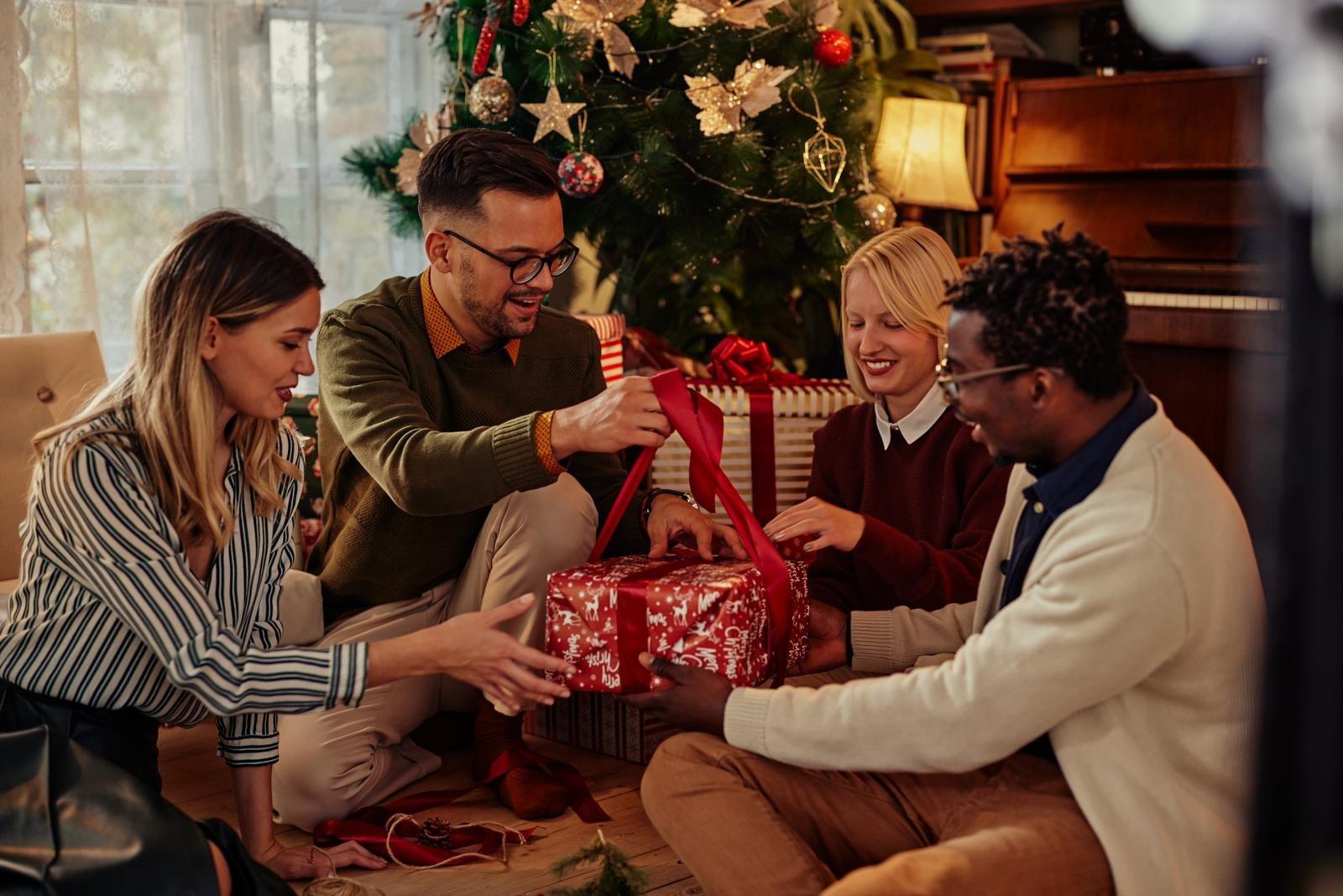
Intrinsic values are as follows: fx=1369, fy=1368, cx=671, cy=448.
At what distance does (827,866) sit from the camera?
1687 mm

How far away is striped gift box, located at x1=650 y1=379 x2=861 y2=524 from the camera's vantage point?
2898mm

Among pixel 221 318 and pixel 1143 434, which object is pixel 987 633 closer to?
pixel 1143 434

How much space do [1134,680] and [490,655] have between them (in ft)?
2.60

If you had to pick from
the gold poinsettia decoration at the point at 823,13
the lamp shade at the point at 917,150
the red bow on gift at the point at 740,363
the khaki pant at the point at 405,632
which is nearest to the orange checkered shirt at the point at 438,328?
the khaki pant at the point at 405,632

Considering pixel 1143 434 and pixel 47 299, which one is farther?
pixel 47 299

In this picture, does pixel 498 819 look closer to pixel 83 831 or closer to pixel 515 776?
pixel 515 776

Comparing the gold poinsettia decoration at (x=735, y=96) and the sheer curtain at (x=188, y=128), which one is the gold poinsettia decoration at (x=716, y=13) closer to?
the gold poinsettia decoration at (x=735, y=96)

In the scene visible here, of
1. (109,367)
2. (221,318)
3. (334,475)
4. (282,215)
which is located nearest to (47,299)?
(109,367)

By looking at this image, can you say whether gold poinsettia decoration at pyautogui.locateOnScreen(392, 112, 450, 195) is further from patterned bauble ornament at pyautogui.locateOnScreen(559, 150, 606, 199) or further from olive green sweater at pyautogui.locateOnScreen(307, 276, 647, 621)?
olive green sweater at pyautogui.locateOnScreen(307, 276, 647, 621)

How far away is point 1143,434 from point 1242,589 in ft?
0.65

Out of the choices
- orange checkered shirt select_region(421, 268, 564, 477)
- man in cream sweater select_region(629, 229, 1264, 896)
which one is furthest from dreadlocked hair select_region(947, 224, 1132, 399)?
orange checkered shirt select_region(421, 268, 564, 477)

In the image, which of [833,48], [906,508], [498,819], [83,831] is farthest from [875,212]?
[83,831]

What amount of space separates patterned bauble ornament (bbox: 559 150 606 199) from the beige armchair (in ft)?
3.57

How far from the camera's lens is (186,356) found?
173cm
